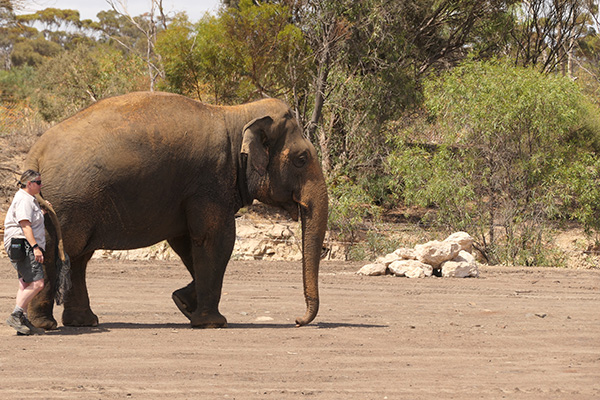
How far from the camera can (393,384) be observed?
277 inches

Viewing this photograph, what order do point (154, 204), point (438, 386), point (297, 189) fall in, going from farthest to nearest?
point (297, 189), point (154, 204), point (438, 386)

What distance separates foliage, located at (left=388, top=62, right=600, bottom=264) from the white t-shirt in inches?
620

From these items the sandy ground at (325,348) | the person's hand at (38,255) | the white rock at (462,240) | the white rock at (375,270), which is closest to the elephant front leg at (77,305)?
the sandy ground at (325,348)

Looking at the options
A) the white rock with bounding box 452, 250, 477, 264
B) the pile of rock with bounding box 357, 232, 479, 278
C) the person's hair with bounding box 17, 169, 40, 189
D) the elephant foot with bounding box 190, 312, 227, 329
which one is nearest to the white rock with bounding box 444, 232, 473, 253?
the white rock with bounding box 452, 250, 477, 264

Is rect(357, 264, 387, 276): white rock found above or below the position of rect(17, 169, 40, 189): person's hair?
below

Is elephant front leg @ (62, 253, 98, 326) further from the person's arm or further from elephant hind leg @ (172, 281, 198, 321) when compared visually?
the person's arm

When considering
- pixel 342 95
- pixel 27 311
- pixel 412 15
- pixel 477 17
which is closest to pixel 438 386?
pixel 27 311

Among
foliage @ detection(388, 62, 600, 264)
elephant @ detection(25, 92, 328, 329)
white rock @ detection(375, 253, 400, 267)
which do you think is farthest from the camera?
foliage @ detection(388, 62, 600, 264)

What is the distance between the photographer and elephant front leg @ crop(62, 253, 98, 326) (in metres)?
10.3

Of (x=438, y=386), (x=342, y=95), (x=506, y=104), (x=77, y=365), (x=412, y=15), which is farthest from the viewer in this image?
(x=412, y=15)

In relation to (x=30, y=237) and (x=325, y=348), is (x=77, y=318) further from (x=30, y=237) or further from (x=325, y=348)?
(x=325, y=348)

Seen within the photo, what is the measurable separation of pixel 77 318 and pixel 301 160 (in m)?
3.22

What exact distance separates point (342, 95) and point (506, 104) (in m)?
6.53

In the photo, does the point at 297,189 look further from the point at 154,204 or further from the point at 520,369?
the point at 520,369
